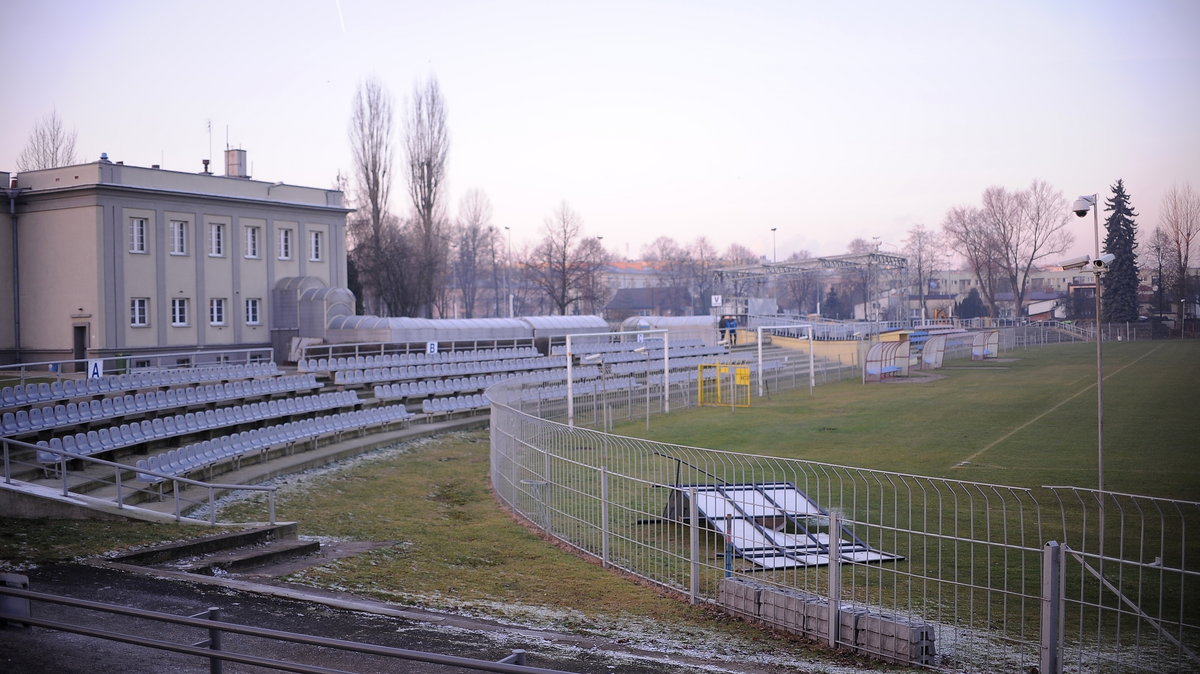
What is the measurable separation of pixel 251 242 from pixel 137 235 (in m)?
5.50

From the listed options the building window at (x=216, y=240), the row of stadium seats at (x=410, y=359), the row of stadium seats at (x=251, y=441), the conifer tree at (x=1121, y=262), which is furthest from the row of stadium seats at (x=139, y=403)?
the conifer tree at (x=1121, y=262)

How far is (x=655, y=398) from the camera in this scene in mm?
35438

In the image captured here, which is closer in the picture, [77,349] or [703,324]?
[77,349]

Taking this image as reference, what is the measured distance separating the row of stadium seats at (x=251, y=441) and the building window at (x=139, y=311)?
1497 cm

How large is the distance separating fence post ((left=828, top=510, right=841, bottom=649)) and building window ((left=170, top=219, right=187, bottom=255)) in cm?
3557

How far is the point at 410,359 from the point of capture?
116ft

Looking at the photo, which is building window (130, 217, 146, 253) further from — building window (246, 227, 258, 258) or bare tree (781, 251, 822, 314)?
bare tree (781, 251, 822, 314)

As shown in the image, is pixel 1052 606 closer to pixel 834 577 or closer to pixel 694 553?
pixel 834 577

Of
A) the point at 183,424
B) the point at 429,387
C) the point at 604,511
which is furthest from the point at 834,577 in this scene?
the point at 429,387

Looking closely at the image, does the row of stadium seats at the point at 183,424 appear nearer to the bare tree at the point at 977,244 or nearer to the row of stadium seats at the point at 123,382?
the row of stadium seats at the point at 123,382

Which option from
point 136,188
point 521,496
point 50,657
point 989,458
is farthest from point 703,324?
point 50,657

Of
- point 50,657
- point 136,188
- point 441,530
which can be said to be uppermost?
point 136,188

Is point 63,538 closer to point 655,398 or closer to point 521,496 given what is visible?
point 521,496

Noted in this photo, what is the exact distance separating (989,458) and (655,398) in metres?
16.5
